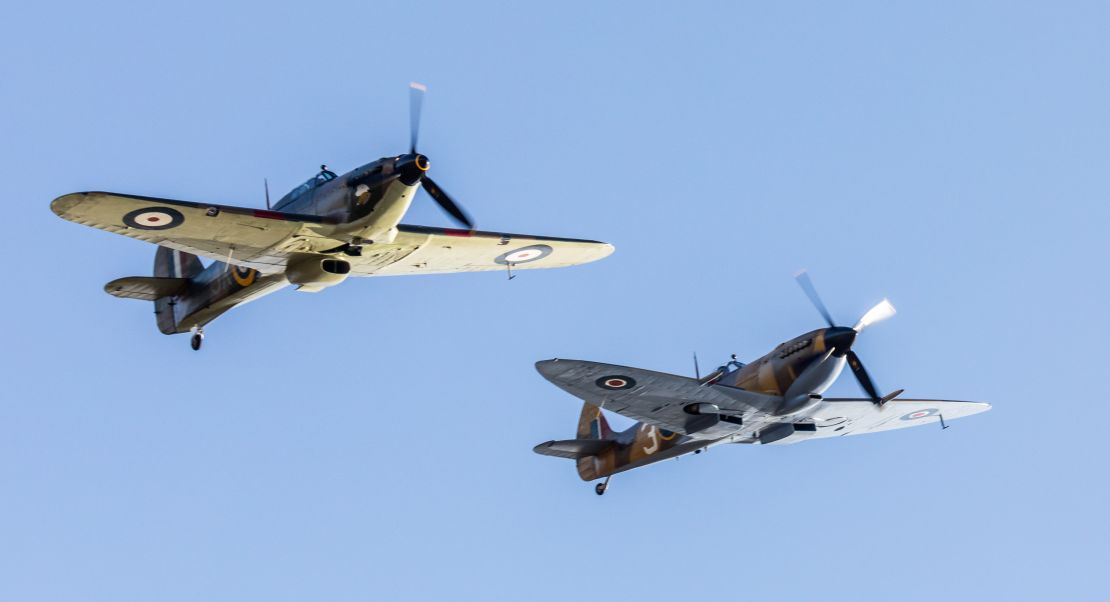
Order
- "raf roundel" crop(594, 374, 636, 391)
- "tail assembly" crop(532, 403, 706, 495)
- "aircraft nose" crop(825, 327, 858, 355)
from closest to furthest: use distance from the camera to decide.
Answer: "raf roundel" crop(594, 374, 636, 391)
"aircraft nose" crop(825, 327, 858, 355)
"tail assembly" crop(532, 403, 706, 495)

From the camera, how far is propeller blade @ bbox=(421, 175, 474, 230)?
93.5 ft

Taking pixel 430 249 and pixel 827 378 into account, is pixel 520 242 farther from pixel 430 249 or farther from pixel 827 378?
pixel 827 378

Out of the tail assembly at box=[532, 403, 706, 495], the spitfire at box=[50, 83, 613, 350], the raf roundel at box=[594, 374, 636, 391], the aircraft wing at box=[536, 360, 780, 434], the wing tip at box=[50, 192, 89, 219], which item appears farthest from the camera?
the tail assembly at box=[532, 403, 706, 495]

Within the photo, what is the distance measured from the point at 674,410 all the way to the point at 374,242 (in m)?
6.96

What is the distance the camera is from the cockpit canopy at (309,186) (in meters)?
28.8

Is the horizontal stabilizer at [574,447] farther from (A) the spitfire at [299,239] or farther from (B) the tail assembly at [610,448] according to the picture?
(A) the spitfire at [299,239]

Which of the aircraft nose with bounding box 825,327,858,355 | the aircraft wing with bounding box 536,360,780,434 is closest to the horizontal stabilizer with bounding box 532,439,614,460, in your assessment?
the aircraft wing with bounding box 536,360,780,434

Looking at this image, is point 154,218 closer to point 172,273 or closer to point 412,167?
point 412,167

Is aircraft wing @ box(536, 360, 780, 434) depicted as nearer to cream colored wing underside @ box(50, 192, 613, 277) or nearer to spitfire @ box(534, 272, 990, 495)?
spitfire @ box(534, 272, 990, 495)

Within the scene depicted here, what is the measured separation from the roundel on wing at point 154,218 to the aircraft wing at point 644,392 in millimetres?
7006

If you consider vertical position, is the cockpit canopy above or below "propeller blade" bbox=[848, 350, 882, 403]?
above

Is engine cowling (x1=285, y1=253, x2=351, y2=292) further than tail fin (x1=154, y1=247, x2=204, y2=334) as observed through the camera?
No

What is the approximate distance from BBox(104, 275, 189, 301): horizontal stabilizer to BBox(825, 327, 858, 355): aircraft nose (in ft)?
44.1

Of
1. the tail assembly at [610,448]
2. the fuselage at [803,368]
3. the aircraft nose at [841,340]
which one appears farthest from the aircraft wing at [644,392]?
the tail assembly at [610,448]
